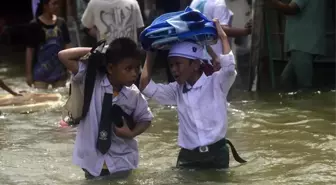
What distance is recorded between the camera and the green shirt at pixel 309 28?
913 centimetres

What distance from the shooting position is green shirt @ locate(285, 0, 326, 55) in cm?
913

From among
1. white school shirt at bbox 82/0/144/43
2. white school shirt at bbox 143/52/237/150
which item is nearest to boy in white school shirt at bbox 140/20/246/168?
white school shirt at bbox 143/52/237/150

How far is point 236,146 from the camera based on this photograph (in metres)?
6.63

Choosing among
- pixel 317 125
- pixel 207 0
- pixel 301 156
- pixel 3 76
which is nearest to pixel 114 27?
pixel 207 0

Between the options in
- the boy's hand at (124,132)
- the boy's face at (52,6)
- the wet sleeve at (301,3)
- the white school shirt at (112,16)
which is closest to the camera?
the boy's hand at (124,132)

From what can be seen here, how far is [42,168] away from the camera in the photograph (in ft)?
20.0

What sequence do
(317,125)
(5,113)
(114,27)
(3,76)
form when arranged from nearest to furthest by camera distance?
(317,125)
(114,27)
(5,113)
(3,76)

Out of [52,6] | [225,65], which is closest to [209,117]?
[225,65]

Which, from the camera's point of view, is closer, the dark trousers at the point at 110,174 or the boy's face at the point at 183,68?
the dark trousers at the point at 110,174

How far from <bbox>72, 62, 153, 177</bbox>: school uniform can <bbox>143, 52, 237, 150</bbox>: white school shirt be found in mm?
368

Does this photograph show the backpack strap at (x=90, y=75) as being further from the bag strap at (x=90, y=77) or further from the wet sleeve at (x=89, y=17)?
the wet sleeve at (x=89, y=17)

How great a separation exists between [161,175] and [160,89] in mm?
632

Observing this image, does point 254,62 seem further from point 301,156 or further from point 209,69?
point 209,69

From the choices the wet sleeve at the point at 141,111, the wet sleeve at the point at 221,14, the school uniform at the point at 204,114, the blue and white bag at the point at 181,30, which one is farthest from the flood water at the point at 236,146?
the wet sleeve at the point at 221,14
